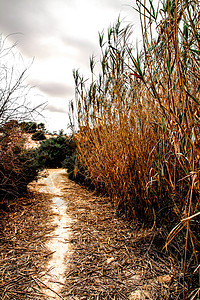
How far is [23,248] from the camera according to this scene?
57.4 inches

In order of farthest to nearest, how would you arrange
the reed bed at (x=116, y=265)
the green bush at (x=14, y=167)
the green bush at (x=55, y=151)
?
the green bush at (x=55, y=151), the green bush at (x=14, y=167), the reed bed at (x=116, y=265)

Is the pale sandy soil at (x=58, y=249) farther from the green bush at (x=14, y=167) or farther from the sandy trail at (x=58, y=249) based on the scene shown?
the green bush at (x=14, y=167)

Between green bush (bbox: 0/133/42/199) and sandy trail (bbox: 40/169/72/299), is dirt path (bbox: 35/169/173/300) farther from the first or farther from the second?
green bush (bbox: 0/133/42/199)

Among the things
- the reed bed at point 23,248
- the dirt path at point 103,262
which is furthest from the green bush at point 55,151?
the dirt path at point 103,262

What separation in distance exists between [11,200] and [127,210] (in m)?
1.51

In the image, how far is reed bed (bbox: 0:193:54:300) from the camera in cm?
109

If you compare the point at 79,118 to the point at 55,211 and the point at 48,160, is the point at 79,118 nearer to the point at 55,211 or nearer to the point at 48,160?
the point at 55,211

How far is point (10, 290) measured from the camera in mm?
1062

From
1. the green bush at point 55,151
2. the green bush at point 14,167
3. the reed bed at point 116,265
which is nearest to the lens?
the reed bed at point 116,265

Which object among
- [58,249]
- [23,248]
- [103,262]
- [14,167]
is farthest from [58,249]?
[14,167]

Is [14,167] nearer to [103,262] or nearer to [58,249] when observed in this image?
[58,249]

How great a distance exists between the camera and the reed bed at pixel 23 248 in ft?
3.57

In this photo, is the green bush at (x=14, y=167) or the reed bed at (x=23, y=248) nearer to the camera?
the reed bed at (x=23, y=248)

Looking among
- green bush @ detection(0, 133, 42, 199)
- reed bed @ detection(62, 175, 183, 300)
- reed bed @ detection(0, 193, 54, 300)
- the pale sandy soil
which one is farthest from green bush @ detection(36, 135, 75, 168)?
reed bed @ detection(62, 175, 183, 300)
